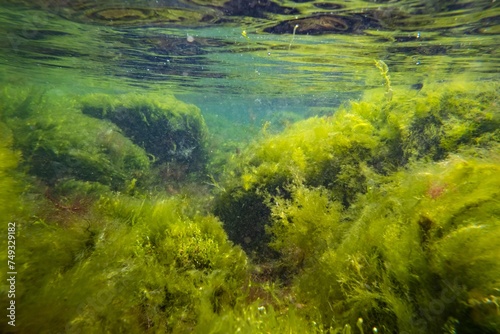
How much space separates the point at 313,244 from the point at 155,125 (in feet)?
46.1

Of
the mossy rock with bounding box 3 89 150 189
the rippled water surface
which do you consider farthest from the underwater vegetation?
the mossy rock with bounding box 3 89 150 189

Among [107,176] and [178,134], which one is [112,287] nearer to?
[107,176]

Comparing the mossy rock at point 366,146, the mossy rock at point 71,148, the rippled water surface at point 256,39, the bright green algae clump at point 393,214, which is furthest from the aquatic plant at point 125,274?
the rippled water surface at point 256,39

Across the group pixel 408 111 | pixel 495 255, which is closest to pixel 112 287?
pixel 495 255

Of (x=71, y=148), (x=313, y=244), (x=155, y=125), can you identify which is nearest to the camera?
(x=313, y=244)

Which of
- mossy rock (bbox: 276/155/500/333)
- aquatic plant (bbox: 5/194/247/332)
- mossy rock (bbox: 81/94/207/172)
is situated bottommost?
mossy rock (bbox: 81/94/207/172)

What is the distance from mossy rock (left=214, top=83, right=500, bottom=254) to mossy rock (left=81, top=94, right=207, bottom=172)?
8673 mm

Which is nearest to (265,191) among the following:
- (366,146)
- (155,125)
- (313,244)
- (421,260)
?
(313,244)

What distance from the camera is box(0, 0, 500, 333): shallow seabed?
9.59 feet

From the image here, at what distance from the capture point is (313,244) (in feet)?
15.6

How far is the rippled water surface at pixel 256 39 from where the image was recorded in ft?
32.2

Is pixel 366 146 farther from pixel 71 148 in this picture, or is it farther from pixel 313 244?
pixel 71 148

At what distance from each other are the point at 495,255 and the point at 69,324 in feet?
12.4

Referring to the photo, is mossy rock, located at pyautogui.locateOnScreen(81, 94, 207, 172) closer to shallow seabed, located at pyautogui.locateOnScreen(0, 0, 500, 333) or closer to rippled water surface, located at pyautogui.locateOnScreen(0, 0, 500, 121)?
shallow seabed, located at pyautogui.locateOnScreen(0, 0, 500, 333)
